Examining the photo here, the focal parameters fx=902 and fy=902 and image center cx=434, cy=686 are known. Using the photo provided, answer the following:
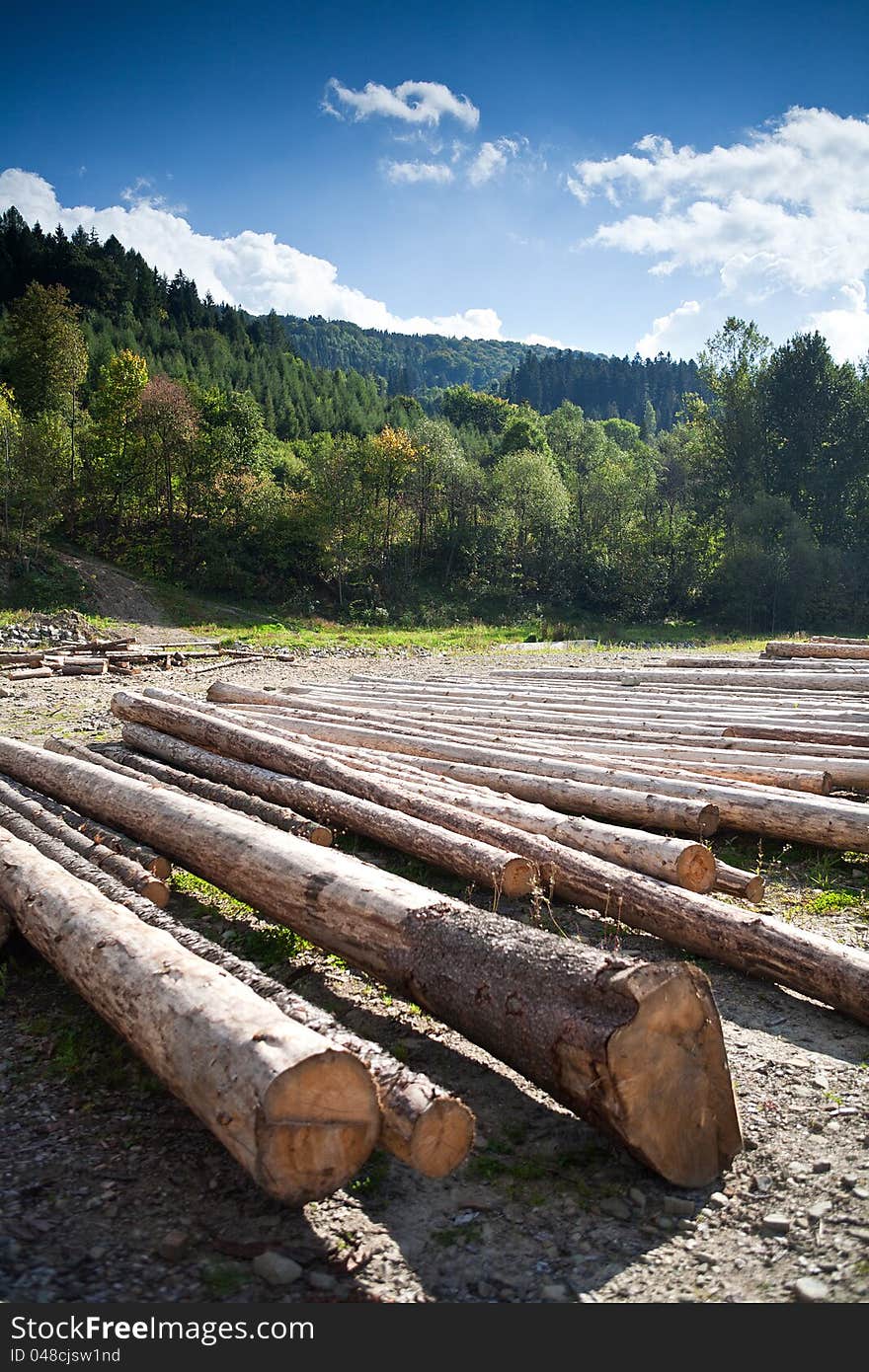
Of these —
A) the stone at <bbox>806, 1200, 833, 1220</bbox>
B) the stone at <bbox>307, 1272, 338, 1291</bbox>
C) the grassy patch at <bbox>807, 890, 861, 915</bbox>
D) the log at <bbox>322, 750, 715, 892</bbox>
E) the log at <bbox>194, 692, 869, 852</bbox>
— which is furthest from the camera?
the log at <bbox>194, 692, 869, 852</bbox>

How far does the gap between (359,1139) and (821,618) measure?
43.9 m

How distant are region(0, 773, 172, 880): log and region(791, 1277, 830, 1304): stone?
414 centimetres

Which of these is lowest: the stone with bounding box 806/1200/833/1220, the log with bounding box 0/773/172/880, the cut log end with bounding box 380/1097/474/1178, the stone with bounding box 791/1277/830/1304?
the stone with bounding box 806/1200/833/1220

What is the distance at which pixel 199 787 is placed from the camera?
7.62 m

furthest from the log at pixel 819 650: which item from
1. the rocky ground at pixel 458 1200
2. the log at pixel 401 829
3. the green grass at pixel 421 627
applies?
the rocky ground at pixel 458 1200

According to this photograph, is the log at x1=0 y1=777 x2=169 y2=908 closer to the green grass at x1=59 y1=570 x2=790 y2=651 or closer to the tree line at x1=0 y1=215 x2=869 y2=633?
the green grass at x1=59 y1=570 x2=790 y2=651

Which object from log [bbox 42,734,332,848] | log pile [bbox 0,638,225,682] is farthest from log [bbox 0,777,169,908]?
log pile [bbox 0,638,225,682]

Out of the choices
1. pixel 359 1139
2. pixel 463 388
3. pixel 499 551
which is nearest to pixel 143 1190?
pixel 359 1139

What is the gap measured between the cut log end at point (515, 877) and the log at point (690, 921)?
0.47ft

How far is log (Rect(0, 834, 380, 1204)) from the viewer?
294 centimetres

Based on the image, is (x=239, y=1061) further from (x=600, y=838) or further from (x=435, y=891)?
(x=600, y=838)

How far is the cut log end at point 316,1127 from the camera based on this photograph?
292cm

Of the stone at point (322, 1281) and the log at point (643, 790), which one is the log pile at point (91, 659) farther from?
the stone at point (322, 1281)

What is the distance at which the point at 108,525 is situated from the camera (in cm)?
4231
